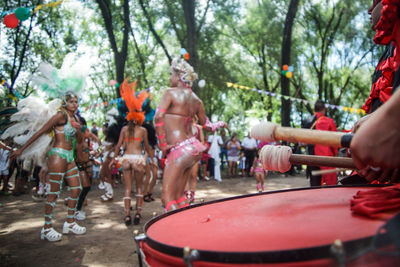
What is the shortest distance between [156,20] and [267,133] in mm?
17906

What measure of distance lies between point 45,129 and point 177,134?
196cm

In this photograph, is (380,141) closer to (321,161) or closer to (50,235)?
(321,161)

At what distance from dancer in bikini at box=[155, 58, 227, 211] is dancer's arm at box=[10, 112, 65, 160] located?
157 cm

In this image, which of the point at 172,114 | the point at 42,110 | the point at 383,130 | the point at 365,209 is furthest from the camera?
the point at 42,110

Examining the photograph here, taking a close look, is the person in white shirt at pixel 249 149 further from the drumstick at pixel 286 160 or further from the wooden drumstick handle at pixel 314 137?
the wooden drumstick handle at pixel 314 137

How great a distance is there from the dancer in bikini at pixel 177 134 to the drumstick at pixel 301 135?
113 inches

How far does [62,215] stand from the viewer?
243 inches

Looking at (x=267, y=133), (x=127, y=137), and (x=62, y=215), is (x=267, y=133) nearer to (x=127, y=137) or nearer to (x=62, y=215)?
(x=127, y=137)

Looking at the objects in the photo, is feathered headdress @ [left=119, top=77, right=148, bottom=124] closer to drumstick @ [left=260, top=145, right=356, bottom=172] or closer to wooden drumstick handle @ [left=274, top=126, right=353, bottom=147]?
drumstick @ [left=260, top=145, right=356, bottom=172]

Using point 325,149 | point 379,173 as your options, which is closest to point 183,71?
point 325,149

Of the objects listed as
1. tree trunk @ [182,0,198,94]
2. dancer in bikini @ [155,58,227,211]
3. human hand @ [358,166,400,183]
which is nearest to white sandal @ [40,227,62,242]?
dancer in bikini @ [155,58,227,211]

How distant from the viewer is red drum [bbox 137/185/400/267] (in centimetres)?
73

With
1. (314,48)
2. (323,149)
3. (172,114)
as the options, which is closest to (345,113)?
(314,48)

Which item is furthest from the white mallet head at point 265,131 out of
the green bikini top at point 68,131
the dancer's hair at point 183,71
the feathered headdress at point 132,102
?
the feathered headdress at point 132,102
